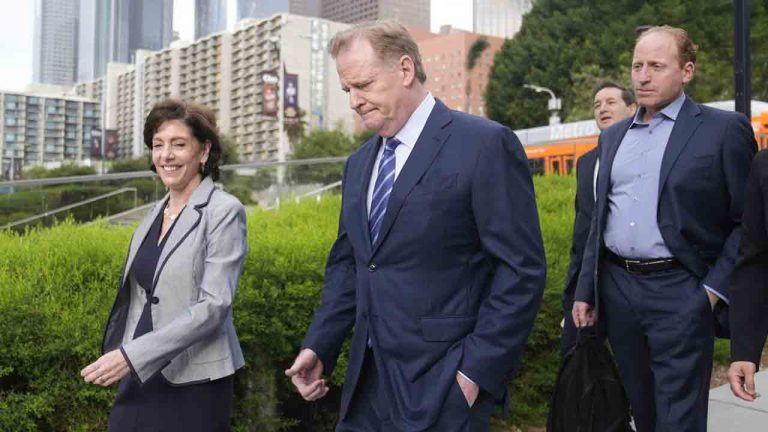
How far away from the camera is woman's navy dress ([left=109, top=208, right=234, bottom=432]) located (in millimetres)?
2867

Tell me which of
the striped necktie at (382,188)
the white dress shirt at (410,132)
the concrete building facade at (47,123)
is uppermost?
the concrete building facade at (47,123)

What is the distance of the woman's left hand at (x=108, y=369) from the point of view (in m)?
2.55

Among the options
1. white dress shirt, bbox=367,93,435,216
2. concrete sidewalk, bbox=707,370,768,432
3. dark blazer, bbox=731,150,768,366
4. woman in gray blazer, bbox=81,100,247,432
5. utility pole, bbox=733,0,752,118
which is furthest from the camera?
utility pole, bbox=733,0,752,118

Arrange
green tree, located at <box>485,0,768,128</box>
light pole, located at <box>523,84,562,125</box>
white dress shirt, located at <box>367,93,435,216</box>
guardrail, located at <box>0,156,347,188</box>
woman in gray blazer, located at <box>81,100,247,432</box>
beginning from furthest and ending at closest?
light pole, located at <box>523,84,562,125</box>, green tree, located at <box>485,0,768,128</box>, guardrail, located at <box>0,156,347,188</box>, woman in gray blazer, located at <box>81,100,247,432</box>, white dress shirt, located at <box>367,93,435,216</box>

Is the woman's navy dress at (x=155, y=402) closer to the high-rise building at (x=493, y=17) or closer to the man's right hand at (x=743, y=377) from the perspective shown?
the man's right hand at (x=743, y=377)

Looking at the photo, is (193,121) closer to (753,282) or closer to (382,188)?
(382,188)

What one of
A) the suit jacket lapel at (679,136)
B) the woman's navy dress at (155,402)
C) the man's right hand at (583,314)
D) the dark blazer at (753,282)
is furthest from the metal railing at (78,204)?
the dark blazer at (753,282)

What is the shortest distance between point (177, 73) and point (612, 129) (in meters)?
176

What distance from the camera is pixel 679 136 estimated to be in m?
3.49

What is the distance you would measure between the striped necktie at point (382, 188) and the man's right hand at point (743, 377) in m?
1.11

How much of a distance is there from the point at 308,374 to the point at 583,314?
1485 millimetres

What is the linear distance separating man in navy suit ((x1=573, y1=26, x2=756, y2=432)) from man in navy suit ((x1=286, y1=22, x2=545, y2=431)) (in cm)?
118

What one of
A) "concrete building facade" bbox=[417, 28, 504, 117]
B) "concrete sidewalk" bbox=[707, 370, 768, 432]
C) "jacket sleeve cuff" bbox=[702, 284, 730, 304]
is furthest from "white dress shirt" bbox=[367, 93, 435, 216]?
"concrete building facade" bbox=[417, 28, 504, 117]

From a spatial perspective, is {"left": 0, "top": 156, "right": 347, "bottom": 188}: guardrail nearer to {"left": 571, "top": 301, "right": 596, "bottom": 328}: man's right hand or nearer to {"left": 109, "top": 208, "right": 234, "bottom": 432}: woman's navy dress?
{"left": 571, "top": 301, "right": 596, "bottom": 328}: man's right hand
